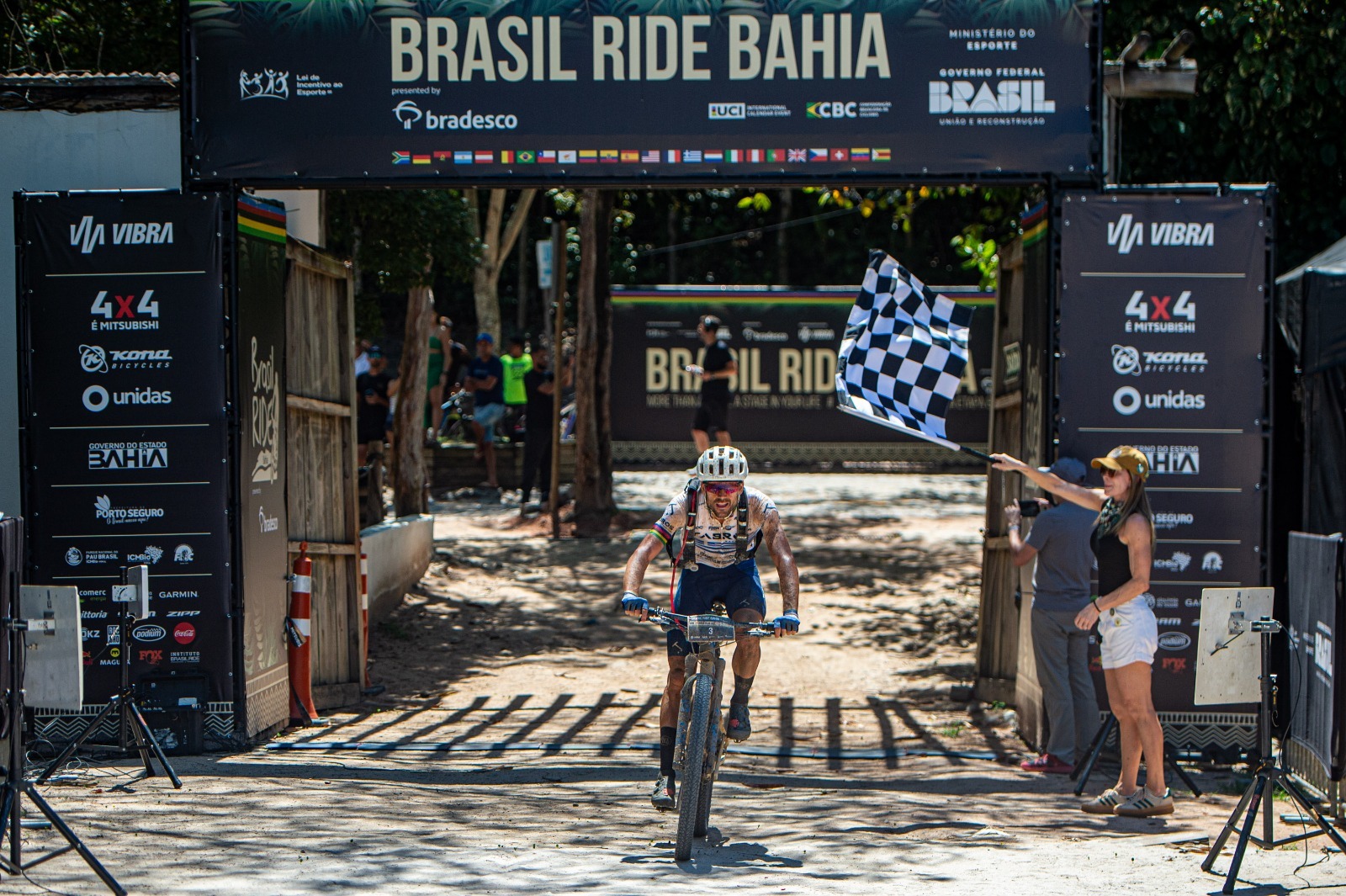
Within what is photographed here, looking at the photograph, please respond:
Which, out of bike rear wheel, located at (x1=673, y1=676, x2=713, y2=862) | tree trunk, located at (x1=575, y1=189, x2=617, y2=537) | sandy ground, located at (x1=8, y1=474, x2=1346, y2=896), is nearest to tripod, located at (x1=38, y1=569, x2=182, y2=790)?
sandy ground, located at (x1=8, y1=474, x2=1346, y2=896)

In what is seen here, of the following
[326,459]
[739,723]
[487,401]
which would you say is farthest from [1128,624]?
[487,401]

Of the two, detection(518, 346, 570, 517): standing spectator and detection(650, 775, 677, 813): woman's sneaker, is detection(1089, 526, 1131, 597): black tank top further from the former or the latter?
detection(518, 346, 570, 517): standing spectator

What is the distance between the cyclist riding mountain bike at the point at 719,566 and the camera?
295 inches

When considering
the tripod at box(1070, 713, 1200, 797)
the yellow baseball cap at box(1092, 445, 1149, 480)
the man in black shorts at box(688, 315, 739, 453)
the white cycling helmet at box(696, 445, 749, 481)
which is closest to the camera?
the white cycling helmet at box(696, 445, 749, 481)

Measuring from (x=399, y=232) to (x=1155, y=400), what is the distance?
26.1ft

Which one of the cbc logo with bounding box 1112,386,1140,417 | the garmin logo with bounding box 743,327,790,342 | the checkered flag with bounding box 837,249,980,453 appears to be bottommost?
the cbc logo with bounding box 1112,386,1140,417

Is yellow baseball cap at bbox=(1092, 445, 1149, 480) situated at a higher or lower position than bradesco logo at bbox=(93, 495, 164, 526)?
higher

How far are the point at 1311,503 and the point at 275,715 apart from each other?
21.4ft

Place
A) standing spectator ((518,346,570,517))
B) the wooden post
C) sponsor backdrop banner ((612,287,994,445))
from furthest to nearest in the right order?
sponsor backdrop banner ((612,287,994,445))
standing spectator ((518,346,570,517))
the wooden post

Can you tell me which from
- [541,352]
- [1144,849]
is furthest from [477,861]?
[541,352]

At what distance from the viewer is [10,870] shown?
20.1 feet

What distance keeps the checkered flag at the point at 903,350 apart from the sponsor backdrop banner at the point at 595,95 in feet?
2.47

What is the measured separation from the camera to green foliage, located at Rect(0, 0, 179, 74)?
13.4 m

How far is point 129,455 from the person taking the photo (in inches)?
359
